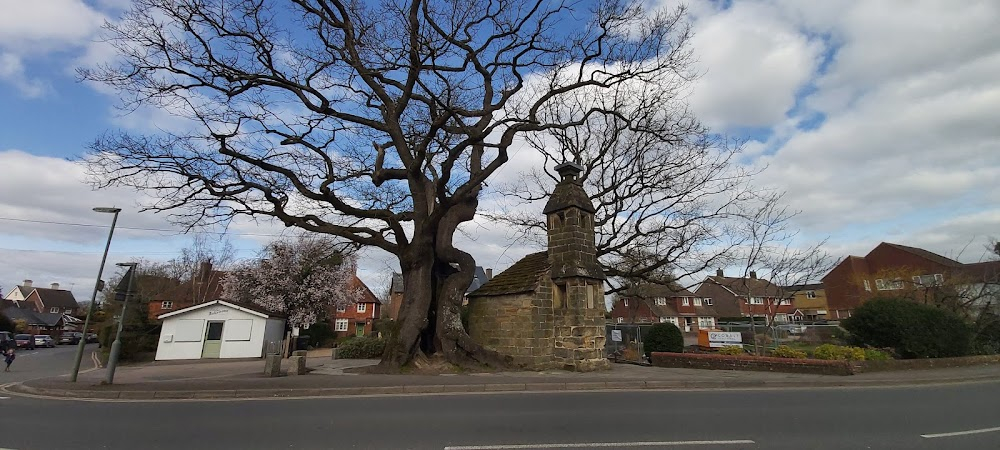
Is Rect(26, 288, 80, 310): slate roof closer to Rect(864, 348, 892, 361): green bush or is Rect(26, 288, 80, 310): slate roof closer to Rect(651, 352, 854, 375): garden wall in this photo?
Rect(651, 352, 854, 375): garden wall

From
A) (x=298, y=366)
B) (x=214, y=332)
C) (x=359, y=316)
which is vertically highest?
(x=359, y=316)

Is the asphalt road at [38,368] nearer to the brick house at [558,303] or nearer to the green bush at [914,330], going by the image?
the brick house at [558,303]

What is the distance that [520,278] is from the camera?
1648cm

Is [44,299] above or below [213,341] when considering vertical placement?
above

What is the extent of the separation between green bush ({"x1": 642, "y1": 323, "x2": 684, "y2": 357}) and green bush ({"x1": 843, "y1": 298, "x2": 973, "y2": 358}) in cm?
644

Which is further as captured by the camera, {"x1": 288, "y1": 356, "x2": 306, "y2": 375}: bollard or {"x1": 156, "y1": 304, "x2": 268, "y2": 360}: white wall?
{"x1": 156, "y1": 304, "x2": 268, "y2": 360}: white wall

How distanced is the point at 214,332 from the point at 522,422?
85.5 ft

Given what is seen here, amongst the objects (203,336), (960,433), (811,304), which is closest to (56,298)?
(203,336)

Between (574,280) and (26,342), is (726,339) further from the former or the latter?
(26,342)

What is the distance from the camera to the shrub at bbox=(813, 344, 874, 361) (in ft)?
47.0

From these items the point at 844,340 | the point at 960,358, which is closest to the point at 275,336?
the point at 844,340

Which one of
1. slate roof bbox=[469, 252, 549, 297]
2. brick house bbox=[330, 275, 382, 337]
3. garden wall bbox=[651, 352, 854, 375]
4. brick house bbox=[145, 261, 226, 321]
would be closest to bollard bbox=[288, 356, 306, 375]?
slate roof bbox=[469, 252, 549, 297]

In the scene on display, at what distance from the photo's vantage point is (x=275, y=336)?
29250 millimetres

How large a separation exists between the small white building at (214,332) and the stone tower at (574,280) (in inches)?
739
